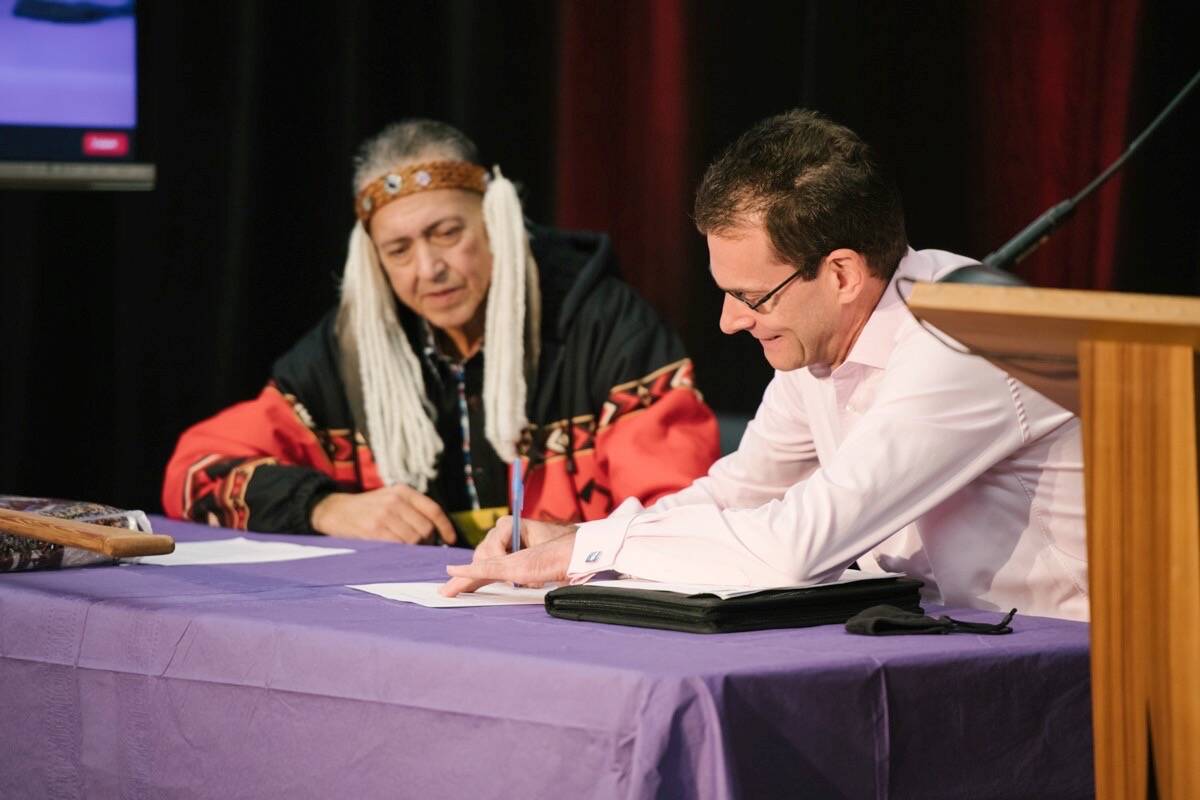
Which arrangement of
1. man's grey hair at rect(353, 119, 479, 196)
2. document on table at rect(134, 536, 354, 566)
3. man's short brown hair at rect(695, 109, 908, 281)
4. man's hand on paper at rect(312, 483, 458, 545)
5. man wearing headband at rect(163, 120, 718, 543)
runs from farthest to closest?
1. man's grey hair at rect(353, 119, 479, 196)
2. man wearing headband at rect(163, 120, 718, 543)
3. man's hand on paper at rect(312, 483, 458, 545)
4. document on table at rect(134, 536, 354, 566)
5. man's short brown hair at rect(695, 109, 908, 281)

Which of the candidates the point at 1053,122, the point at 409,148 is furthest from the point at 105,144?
the point at 1053,122

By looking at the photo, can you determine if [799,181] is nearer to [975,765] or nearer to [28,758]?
[975,765]

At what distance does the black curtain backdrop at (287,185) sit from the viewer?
3590 millimetres

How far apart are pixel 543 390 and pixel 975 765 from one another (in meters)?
1.82

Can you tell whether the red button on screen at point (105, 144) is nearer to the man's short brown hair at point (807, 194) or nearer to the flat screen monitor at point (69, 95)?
the flat screen monitor at point (69, 95)

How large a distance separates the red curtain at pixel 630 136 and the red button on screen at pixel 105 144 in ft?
3.12

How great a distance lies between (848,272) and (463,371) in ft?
4.80

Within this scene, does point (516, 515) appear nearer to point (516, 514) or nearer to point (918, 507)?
point (516, 514)

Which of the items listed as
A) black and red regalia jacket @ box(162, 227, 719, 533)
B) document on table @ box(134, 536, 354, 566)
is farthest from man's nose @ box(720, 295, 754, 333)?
black and red regalia jacket @ box(162, 227, 719, 533)

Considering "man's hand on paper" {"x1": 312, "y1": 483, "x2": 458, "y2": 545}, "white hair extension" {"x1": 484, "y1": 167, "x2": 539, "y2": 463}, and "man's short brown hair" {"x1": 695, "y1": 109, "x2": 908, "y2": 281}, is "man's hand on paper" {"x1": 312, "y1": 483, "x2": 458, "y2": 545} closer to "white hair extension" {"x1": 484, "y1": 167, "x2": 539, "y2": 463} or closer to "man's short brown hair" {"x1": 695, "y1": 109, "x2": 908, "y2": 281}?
"white hair extension" {"x1": 484, "y1": 167, "x2": 539, "y2": 463}

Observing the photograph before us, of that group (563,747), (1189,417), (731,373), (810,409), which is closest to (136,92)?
(731,373)

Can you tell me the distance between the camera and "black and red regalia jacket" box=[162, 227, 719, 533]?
304 cm

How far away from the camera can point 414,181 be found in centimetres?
324

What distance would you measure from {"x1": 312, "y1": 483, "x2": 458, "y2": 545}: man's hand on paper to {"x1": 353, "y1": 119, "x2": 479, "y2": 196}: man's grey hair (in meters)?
0.75
